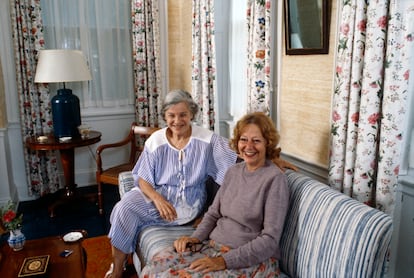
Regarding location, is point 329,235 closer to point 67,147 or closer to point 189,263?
point 189,263

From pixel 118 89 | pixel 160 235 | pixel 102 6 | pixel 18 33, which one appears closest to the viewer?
pixel 160 235

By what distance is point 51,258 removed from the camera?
184 centimetres

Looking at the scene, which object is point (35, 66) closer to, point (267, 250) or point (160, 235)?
point (160, 235)

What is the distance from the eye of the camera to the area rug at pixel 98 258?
A: 2404 millimetres

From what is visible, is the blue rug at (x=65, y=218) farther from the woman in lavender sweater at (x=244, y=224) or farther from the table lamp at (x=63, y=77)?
the woman in lavender sweater at (x=244, y=224)

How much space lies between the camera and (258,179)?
1623 millimetres

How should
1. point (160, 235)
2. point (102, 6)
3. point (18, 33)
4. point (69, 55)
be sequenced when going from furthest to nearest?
1. point (102, 6)
2. point (18, 33)
3. point (69, 55)
4. point (160, 235)

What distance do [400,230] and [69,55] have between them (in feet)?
9.41

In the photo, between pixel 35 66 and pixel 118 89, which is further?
pixel 118 89

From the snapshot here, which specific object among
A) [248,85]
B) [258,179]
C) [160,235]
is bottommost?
[160,235]

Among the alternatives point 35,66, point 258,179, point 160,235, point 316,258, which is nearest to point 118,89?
A: point 35,66

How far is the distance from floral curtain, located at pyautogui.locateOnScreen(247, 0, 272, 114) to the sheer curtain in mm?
2070

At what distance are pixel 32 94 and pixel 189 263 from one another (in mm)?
2757

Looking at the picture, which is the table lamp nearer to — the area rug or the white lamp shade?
the white lamp shade
